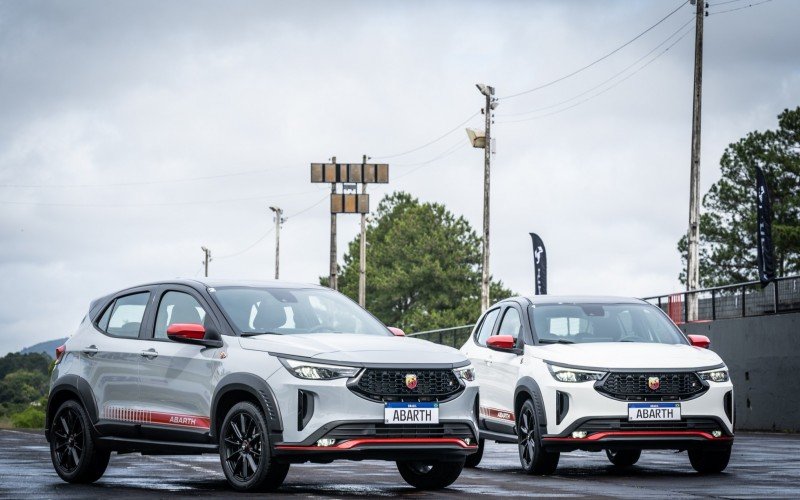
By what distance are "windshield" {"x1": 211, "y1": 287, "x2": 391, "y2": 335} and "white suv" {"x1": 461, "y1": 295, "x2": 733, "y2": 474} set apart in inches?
89.7

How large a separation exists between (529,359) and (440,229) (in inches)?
3652

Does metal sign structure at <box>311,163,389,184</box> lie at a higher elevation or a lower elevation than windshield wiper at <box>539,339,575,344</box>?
higher

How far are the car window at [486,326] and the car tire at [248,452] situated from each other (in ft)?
17.7

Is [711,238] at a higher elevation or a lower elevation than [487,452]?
higher

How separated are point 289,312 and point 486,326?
16.4 feet

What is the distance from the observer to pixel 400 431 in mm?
11336

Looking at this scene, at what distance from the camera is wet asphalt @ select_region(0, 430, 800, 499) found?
11.9 m

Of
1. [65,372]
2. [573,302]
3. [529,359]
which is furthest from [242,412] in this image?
[573,302]

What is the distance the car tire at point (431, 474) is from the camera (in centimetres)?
1259

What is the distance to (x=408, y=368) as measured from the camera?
1143cm

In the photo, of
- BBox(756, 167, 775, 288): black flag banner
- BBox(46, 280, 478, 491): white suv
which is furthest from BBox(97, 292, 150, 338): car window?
BBox(756, 167, 775, 288): black flag banner

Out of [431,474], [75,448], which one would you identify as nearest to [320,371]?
[431,474]

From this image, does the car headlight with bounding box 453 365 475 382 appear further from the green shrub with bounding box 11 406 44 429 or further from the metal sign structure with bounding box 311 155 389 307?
the metal sign structure with bounding box 311 155 389 307

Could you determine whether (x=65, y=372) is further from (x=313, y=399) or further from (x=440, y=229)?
(x=440, y=229)
